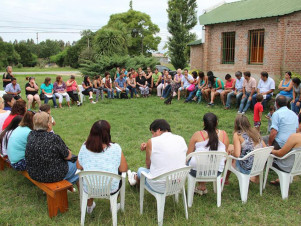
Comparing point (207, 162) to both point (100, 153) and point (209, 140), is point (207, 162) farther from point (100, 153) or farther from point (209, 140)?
point (100, 153)

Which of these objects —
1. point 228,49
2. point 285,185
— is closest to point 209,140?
point 285,185

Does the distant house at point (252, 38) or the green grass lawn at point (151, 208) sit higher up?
the distant house at point (252, 38)

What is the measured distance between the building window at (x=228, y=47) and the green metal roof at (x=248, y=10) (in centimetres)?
96

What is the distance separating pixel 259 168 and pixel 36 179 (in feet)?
9.86

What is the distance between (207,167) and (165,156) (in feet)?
2.31

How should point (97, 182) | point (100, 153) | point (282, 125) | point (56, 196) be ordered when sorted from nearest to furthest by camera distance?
point (97, 182)
point (100, 153)
point (56, 196)
point (282, 125)

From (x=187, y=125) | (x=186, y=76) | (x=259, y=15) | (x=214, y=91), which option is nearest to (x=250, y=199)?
(x=187, y=125)

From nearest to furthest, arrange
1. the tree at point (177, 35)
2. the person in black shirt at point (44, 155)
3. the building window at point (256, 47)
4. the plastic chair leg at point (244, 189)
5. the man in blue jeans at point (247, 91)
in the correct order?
the person in black shirt at point (44, 155), the plastic chair leg at point (244, 189), the man in blue jeans at point (247, 91), the building window at point (256, 47), the tree at point (177, 35)

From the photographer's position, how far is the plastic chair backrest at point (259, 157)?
3.86m

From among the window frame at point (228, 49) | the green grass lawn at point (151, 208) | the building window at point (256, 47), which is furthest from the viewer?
the window frame at point (228, 49)

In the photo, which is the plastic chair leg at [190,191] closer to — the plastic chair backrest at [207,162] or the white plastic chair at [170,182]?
the plastic chair backrest at [207,162]

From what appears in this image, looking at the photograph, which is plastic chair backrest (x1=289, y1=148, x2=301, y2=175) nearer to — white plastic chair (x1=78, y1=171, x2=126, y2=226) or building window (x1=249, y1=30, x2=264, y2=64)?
white plastic chair (x1=78, y1=171, x2=126, y2=226)

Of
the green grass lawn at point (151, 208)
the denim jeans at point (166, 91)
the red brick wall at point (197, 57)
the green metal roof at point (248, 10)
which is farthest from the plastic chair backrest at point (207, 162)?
the red brick wall at point (197, 57)

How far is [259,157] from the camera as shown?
3.94 metres
